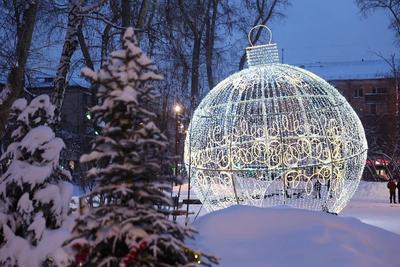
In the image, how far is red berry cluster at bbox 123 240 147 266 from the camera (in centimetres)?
393

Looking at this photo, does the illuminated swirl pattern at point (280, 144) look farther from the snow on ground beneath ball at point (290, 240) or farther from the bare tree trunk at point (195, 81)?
the bare tree trunk at point (195, 81)

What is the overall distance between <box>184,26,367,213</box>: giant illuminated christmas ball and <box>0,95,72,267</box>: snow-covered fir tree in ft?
19.5

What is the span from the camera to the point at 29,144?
6.02 metres

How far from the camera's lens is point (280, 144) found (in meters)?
12.1

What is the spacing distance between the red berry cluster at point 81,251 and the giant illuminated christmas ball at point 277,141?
7.88 meters

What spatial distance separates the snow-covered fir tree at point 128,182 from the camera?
3967mm

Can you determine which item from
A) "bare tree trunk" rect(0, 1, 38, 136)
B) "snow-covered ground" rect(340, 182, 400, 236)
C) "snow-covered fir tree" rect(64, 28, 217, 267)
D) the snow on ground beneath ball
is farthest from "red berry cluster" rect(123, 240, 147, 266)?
"bare tree trunk" rect(0, 1, 38, 136)

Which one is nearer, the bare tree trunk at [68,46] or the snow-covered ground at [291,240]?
the snow-covered ground at [291,240]

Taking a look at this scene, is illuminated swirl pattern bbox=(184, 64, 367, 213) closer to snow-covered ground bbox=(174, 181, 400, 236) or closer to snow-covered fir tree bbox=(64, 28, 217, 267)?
snow-covered ground bbox=(174, 181, 400, 236)

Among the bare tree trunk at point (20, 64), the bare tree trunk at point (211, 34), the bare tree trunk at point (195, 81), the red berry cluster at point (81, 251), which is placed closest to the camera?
the red berry cluster at point (81, 251)

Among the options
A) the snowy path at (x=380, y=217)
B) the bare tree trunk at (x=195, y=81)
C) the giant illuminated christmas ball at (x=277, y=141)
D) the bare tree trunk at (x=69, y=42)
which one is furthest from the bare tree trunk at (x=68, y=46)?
the bare tree trunk at (x=195, y=81)

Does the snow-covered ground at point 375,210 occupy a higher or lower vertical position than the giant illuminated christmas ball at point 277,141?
lower

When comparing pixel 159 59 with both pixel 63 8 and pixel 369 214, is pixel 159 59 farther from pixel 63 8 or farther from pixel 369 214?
pixel 369 214

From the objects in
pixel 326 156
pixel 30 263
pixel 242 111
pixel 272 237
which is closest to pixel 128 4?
pixel 242 111
